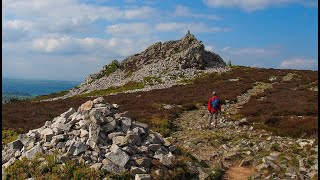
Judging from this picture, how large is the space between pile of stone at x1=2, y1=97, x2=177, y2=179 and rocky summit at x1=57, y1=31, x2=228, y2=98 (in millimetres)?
53375

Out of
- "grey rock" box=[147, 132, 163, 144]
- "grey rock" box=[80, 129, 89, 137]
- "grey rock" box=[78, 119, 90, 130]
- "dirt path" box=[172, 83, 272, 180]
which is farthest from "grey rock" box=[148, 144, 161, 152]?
"grey rock" box=[78, 119, 90, 130]

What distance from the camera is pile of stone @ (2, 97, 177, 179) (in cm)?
1611

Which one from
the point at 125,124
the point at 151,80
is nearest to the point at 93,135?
the point at 125,124

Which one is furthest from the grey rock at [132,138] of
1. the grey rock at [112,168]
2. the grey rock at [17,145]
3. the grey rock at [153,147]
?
the grey rock at [17,145]

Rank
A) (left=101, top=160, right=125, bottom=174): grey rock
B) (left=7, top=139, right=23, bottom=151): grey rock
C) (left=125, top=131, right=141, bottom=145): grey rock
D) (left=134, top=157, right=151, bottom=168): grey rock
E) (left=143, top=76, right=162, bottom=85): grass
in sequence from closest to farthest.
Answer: (left=101, top=160, right=125, bottom=174): grey rock → (left=134, top=157, right=151, bottom=168): grey rock → (left=125, top=131, right=141, bottom=145): grey rock → (left=7, top=139, right=23, bottom=151): grey rock → (left=143, top=76, right=162, bottom=85): grass

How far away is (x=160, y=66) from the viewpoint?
89000 millimetres

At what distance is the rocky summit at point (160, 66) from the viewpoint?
3219 inches

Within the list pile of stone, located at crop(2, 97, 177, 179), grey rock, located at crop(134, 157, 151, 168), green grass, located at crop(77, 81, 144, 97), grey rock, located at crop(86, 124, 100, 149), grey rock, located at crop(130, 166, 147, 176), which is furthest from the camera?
green grass, located at crop(77, 81, 144, 97)

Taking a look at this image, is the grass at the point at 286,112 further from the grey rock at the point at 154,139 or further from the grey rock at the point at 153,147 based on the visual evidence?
the grey rock at the point at 153,147

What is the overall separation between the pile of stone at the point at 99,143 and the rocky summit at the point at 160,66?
53.4 m

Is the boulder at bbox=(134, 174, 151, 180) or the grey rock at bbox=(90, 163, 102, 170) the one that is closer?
the boulder at bbox=(134, 174, 151, 180)

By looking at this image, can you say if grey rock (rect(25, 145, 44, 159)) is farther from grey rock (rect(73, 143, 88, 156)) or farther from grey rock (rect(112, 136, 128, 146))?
grey rock (rect(112, 136, 128, 146))

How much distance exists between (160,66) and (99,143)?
7217 cm

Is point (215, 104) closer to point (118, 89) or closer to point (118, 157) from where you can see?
point (118, 157)
